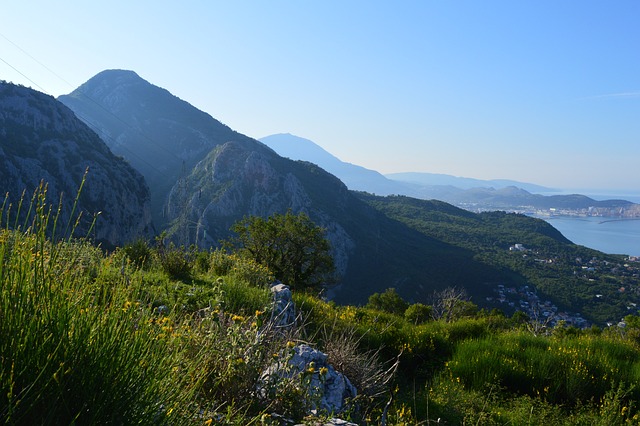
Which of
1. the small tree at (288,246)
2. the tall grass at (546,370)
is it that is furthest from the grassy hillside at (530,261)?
the tall grass at (546,370)

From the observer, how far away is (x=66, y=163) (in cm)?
5656

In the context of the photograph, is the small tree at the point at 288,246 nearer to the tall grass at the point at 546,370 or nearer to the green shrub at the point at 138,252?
the green shrub at the point at 138,252

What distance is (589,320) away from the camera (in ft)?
227

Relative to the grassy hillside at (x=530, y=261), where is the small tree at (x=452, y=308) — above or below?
above

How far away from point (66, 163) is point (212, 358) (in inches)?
2584

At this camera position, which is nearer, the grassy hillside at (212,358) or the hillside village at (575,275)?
the grassy hillside at (212,358)

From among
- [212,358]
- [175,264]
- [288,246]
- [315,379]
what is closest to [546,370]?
[315,379]

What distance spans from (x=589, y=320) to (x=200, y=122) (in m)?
148

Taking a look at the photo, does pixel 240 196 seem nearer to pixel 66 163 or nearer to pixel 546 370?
pixel 66 163

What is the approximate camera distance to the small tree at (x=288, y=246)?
737 inches

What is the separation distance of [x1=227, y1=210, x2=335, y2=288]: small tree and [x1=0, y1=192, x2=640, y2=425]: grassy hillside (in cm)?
646

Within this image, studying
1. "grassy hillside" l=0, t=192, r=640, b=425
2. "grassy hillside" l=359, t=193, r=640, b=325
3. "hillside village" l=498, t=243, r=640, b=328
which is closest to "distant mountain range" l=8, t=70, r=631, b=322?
"grassy hillside" l=359, t=193, r=640, b=325

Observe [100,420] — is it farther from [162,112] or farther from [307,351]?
[162,112]

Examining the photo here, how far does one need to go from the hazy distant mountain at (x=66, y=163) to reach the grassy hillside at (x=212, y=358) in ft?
162
